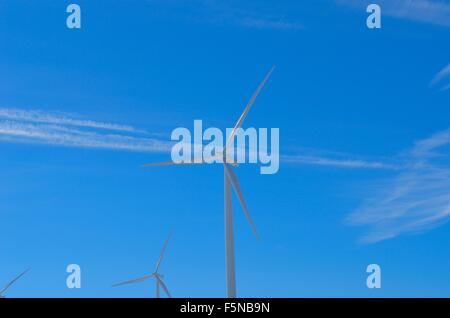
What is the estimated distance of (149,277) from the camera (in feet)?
218

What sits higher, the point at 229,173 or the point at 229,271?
the point at 229,173

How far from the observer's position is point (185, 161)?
47.9m
